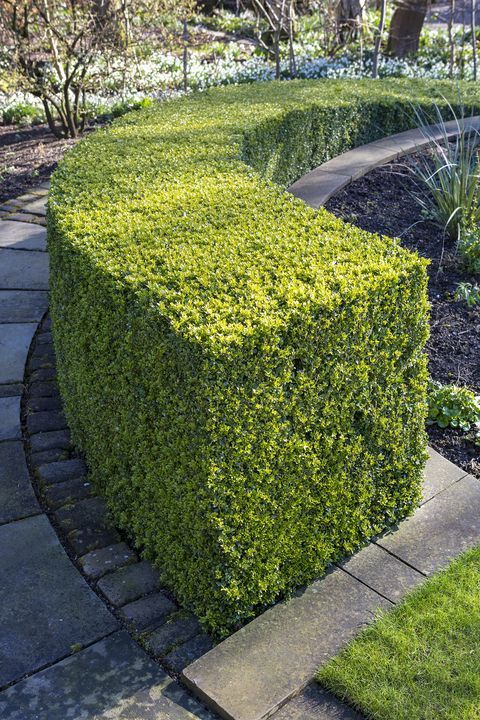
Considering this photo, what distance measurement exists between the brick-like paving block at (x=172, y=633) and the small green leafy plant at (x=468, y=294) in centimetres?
292

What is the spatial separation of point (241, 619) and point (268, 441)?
0.70 meters

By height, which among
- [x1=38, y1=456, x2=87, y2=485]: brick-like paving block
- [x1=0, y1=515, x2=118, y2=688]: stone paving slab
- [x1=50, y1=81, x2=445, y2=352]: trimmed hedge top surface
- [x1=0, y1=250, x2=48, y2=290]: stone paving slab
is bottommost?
[x1=0, y1=515, x2=118, y2=688]: stone paving slab

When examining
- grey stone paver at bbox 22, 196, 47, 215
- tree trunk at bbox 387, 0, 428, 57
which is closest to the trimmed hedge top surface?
grey stone paver at bbox 22, 196, 47, 215

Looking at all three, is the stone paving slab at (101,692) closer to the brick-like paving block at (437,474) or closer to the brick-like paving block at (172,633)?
the brick-like paving block at (172,633)

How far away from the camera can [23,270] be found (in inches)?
231

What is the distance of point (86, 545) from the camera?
330 centimetres

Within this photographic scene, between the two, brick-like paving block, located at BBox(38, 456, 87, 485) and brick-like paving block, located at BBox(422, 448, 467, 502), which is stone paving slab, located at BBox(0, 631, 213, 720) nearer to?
brick-like paving block, located at BBox(38, 456, 87, 485)

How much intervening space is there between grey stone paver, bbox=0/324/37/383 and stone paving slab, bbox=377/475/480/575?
2.46 metres

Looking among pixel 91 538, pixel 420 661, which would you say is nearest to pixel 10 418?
pixel 91 538

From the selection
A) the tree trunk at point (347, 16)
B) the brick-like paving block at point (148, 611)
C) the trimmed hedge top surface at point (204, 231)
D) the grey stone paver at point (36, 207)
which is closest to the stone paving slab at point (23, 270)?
the grey stone paver at point (36, 207)

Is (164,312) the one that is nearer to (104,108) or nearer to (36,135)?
(36,135)

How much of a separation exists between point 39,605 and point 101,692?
1.66 feet

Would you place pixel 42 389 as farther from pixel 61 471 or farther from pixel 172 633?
pixel 172 633

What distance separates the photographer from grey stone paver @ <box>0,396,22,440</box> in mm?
4035
